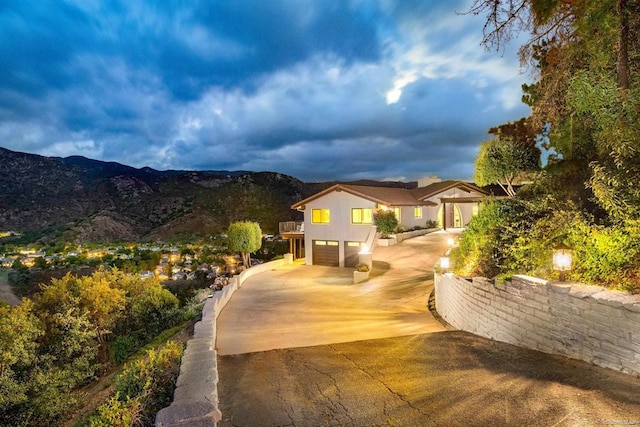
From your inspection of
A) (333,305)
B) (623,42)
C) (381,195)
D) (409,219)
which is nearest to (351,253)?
(381,195)

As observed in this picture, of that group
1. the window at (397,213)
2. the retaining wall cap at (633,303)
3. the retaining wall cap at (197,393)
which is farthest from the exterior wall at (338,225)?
the retaining wall cap at (197,393)

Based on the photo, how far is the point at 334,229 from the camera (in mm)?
27188

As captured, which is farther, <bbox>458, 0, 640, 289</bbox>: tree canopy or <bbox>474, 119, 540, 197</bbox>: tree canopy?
<bbox>474, 119, 540, 197</bbox>: tree canopy

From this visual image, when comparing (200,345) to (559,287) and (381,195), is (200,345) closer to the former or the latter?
(559,287)

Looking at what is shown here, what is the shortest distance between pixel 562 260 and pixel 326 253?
22.0 meters

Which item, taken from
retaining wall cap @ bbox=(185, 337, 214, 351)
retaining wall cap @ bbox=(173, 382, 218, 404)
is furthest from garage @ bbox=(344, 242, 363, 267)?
retaining wall cap @ bbox=(173, 382, 218, 404)

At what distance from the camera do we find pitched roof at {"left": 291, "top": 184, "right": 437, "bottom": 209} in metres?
25.7

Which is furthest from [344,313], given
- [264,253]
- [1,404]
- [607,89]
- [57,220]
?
[57,220]

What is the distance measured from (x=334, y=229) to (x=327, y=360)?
20.9 m

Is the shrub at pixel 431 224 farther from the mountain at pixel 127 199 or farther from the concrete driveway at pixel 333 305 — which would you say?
the mountain at pixel 127 199

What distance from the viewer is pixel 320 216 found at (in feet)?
92.8

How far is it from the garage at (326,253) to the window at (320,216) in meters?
1.55

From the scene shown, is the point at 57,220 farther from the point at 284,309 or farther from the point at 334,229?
the point at 284,309

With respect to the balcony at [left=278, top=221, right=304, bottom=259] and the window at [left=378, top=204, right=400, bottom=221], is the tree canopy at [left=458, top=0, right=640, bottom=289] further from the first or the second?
the balcony at [left=278, top=221, right=304, bottom=259]
